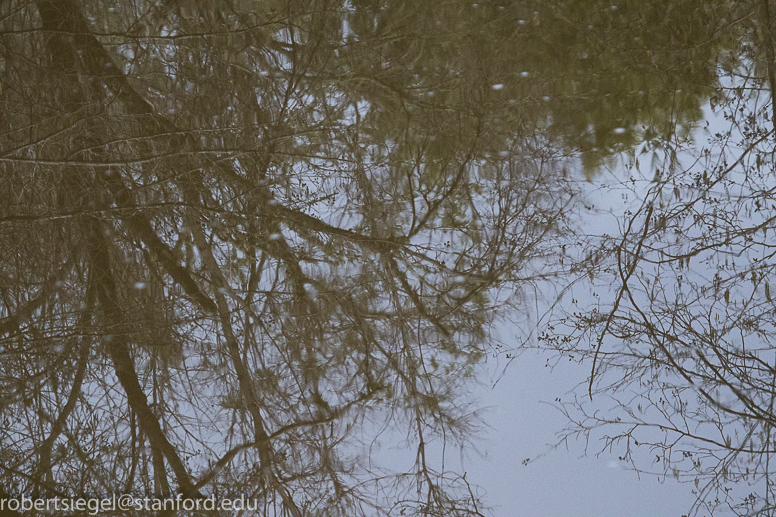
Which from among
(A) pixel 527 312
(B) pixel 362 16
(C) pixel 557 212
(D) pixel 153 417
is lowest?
(D) pixel 153 417

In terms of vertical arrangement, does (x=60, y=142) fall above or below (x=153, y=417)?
above

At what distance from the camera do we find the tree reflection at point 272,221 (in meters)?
2.17

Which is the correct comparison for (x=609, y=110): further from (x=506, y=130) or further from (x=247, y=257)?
(x=247, y=257)

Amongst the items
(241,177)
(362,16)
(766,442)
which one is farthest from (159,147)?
(766,442)

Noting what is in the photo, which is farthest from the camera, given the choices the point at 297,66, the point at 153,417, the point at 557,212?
the point at 297,66

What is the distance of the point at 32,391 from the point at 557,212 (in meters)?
1.93

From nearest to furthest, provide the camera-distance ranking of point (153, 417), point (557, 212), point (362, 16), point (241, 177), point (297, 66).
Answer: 1. point (153, 417)
2. point (557, 212)
3. point (241, 177)
4. point (297, 66)
5. point (362, 16)

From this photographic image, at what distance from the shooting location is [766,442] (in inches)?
79.4

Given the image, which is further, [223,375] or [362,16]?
[362,16]

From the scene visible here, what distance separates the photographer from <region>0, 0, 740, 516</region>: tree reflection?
2.17m

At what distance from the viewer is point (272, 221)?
2.55m

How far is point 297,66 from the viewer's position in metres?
3.02

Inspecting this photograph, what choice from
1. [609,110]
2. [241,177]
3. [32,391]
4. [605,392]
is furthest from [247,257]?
[609,110]

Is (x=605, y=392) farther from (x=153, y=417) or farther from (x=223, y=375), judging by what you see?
(x=153, y=417)
